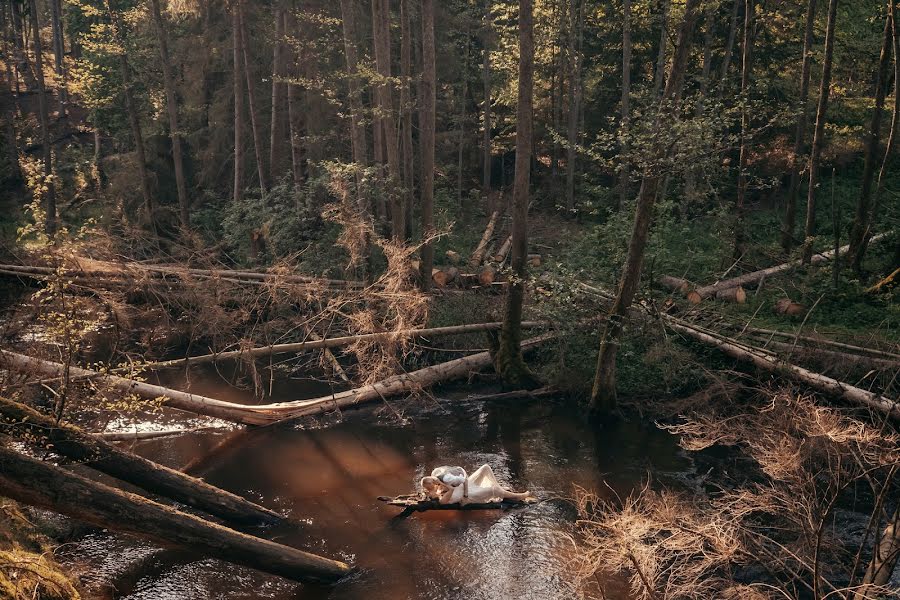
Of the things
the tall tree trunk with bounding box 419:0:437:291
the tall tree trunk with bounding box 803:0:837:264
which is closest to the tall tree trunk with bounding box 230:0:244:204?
the tall tree trunk with bounding box 419:0:437:291

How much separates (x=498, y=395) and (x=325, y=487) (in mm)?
5115

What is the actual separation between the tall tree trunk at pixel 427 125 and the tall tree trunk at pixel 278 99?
5747mm

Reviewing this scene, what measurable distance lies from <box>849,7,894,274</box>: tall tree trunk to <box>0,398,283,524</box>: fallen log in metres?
15.4

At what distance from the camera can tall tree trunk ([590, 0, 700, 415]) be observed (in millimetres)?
11927

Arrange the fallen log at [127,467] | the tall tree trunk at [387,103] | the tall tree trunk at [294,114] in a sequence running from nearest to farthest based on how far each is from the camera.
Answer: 1. the fallen log at [127,467]
2. the tall tree trunk at [387,103]
3. the tall tree trunk at [294,114]

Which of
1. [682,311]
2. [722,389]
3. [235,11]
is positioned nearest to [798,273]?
[682,311]

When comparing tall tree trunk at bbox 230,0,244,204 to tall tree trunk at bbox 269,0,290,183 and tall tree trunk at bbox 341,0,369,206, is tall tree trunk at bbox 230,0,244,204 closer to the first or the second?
tall tree trunk at bbox 269,0,290,183

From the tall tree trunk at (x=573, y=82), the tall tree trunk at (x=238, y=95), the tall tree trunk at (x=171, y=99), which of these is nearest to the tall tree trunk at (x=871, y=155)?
the tall tree trunk at (x=573, y=82)

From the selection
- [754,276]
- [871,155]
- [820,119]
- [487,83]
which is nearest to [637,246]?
[754,276]

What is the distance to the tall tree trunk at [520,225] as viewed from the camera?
1393 cm

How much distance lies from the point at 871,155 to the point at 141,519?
17.6 metres

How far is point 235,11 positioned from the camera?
22297 mm

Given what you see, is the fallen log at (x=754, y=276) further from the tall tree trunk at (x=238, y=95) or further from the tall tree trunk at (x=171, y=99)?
the tall tree trunk at (x=171, y=99)

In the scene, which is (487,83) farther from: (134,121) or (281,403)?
(281,403)
